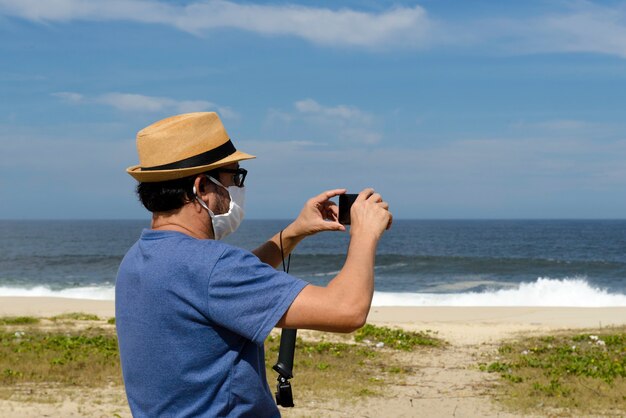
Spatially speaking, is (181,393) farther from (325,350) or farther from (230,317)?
(325,350)

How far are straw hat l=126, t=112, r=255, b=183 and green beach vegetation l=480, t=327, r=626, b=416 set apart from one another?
7.10m

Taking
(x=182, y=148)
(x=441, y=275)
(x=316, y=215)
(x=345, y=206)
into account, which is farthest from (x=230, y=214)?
(x=441, y=275)

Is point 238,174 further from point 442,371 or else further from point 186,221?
point 442,371

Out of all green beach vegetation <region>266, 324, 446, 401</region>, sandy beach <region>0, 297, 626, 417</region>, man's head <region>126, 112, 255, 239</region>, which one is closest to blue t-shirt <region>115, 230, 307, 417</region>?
man's head <region>126, 112, 255, 239</region>

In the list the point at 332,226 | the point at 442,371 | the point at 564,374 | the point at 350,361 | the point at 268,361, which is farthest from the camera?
the point at 350,361

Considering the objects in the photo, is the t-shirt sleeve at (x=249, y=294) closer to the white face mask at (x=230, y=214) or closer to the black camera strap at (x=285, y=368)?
the white face mask at (x=230, y=214)

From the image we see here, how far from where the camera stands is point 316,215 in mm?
2875

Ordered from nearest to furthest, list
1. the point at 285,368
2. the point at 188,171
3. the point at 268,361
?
the point at 188,171 → the point at 285,368 → the point at 268,361

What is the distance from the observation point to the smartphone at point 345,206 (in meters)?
2.65

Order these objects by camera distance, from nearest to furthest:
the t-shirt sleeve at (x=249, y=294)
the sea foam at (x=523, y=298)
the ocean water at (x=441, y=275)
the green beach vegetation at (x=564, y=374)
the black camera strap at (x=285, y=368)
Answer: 1. the t-shirt sleeve at (x=249, y=294)
2. the black camera strap at (x=285, y=368)
3. the green beach vegetation at (x=564, y=374)
4. the sea foam at (x=523, y=298)
5. the ocean water at (x=441, y=275)

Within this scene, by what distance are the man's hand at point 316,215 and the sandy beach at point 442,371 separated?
221 inches

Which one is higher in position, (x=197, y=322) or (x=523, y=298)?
(x=197, y=322)

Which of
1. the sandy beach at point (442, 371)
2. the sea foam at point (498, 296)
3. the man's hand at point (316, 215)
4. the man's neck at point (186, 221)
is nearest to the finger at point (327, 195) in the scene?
the man's hand at point (316, 215)

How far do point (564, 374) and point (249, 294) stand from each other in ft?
30.2
